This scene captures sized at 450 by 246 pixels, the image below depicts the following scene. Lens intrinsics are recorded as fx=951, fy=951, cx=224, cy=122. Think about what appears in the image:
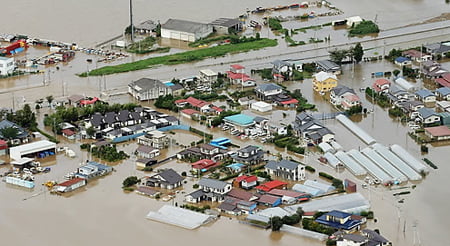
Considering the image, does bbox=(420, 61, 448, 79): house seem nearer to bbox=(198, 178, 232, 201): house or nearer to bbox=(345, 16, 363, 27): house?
bbox=(345, 16, 363, 27): house

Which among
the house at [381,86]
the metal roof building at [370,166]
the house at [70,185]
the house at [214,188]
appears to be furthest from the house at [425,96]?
the house at [70,185]

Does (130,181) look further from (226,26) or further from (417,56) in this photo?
(226,26)

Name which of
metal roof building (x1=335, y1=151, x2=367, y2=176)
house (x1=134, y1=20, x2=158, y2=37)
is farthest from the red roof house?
house (x1=134, y1=20, x2=158, y2=37)

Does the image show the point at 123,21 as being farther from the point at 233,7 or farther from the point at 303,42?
the point at 303,42

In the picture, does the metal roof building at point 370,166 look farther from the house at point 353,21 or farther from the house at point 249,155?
the house at point 353,21

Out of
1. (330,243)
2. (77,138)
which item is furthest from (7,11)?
(330,243)

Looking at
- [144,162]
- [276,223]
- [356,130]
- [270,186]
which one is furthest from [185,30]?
[276,223]
